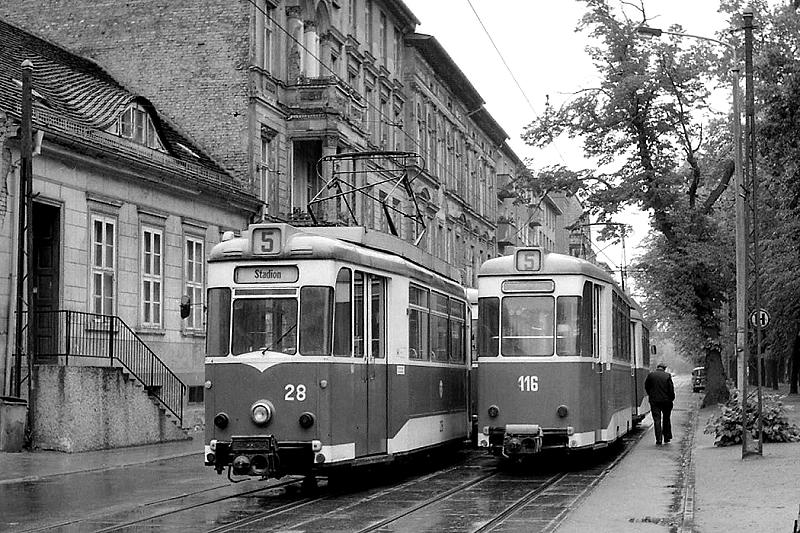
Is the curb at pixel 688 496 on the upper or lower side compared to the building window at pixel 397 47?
lower

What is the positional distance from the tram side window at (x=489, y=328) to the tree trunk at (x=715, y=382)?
2434 cm

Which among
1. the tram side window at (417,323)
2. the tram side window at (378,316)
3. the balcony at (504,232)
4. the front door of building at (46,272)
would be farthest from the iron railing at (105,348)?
the balcony at (504,232)

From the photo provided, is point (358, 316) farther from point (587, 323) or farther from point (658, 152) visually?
point (658, 152)

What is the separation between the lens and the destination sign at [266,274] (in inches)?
602

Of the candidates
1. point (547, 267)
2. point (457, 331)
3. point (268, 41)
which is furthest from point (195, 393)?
point (547, 267)

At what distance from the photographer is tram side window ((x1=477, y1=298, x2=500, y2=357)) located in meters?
18.9

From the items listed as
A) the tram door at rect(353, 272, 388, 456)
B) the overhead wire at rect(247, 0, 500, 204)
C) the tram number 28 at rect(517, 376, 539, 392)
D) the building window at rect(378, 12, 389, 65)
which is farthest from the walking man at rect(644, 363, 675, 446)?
the building window at rect(378, 12, 389, 65)

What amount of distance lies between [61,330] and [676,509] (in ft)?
46.1

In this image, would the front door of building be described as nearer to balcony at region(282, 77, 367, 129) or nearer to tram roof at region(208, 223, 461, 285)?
tram roof at region(208, 223, 461, 285)

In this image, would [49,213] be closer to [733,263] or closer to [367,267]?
[367,267]

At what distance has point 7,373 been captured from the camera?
22.9 meters

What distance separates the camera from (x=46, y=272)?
81.4ft

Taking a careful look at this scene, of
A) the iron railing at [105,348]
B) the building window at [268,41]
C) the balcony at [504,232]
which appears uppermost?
the building window at [268,41]

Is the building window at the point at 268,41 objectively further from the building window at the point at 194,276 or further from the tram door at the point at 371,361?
the tram door at the point at 371,361
